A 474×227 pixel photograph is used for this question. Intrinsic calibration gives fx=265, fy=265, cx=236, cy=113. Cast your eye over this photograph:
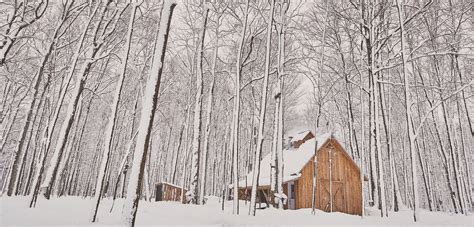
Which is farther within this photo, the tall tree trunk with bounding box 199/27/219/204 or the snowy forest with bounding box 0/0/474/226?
the tall tree trunk with bounding box 199/27/219/204

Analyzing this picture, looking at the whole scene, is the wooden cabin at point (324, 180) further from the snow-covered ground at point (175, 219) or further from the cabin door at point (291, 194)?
the snow-covered ground at point (175, 219)

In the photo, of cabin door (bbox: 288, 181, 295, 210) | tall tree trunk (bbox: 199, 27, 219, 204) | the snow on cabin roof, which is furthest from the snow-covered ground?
cabin door (bbox: 288, 181, 295, 210)

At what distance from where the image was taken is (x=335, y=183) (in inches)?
601

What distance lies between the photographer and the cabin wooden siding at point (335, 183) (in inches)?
564

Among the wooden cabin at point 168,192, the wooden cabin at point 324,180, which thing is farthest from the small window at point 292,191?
the wooden cabin at point 168,192

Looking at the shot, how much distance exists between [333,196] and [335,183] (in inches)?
29.6

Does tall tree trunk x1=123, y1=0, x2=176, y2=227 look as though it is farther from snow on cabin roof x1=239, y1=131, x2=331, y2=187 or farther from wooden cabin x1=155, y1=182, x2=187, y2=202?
wooden cabin x1=155, y1=182, x2=187, y2=202

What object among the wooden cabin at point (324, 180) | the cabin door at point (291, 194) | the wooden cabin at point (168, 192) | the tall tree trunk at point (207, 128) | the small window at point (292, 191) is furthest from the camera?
the wooden cabin at point (168, 192)

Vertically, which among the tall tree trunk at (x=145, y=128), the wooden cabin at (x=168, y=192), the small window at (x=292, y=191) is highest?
the tall tree trunk at (x=145, y=128)

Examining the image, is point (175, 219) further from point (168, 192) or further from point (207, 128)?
point (168, 192)

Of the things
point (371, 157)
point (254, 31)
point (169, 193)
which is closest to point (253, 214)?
point (371, 157)

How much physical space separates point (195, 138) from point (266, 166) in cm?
934

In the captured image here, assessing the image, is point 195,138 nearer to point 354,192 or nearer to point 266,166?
point 266,166

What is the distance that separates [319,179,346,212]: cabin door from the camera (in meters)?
14.6
